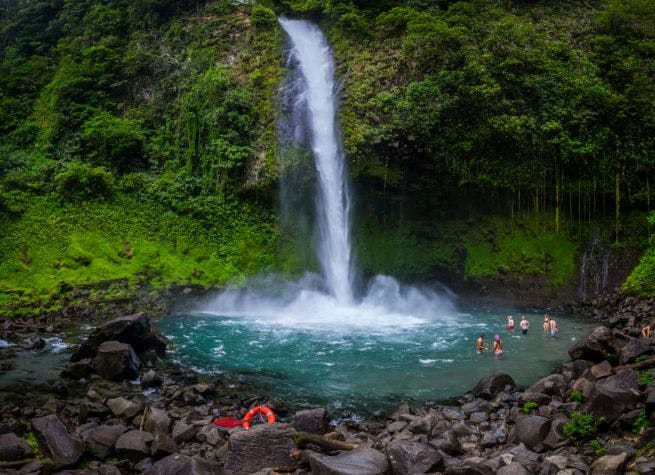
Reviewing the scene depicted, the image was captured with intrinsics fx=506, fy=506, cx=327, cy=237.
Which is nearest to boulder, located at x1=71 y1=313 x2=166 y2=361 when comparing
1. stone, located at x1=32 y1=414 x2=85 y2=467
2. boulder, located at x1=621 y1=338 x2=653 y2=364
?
stone, located at x1=32 y1=414 x2=85 y2=467

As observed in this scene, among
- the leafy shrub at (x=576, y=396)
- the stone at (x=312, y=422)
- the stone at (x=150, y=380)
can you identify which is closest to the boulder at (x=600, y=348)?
the leafy shrub at (x=576, y=396)

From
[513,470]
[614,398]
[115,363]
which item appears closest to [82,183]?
[115,363]

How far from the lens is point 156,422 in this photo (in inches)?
392

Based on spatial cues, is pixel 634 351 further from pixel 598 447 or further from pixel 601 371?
pixel 598 447

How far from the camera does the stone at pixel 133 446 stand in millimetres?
8719

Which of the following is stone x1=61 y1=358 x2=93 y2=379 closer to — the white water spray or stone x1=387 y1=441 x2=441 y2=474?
stone x1=387 y1=441 x2=441 y2=474

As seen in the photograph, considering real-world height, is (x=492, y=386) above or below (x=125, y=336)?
below

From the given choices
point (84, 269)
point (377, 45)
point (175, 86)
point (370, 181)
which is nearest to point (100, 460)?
point (84, 269)

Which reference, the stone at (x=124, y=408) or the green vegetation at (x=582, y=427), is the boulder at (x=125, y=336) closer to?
the stone at (x=124, y=408)

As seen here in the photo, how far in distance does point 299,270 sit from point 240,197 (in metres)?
5.74

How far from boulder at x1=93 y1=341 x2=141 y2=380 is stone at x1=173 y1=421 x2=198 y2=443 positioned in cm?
477

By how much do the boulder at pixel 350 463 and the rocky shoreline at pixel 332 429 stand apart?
0.03 metres

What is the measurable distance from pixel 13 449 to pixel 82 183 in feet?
78.4

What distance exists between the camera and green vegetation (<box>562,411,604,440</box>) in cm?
864
